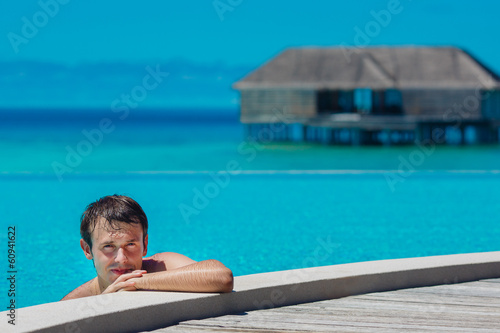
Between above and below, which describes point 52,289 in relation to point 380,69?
below

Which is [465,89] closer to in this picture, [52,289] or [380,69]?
[380,69]

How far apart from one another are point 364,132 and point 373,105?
8.31 feet

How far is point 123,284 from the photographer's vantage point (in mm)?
3693

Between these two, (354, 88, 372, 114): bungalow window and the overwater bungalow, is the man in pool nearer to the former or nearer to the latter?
the overwater bungalow

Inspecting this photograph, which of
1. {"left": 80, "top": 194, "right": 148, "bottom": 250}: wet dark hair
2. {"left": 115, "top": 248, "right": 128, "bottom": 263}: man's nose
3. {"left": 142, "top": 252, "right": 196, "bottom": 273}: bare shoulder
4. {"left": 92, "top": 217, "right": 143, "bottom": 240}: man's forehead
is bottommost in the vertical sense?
{"left": 142, "top": 252, "right": 196, "bottom": 273}: bare shoulder

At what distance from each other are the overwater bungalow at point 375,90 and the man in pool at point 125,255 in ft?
115

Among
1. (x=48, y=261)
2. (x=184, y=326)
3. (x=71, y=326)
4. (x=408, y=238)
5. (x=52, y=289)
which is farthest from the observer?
(x=408, y=238)

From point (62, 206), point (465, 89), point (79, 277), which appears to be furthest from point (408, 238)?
point (465, 89)

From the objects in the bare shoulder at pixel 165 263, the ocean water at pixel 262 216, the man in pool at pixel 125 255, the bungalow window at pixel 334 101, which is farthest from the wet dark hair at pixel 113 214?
the bungalow window at pixel 334 101

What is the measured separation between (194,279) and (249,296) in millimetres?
286

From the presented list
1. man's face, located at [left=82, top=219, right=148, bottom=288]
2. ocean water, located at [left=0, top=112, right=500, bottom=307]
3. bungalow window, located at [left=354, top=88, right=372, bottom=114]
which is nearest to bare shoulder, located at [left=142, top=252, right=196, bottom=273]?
man's face, located at [left=82, top=219, right=148, bottom=288]

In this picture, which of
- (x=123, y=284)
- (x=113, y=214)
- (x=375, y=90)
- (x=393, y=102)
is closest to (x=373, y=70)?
(x=375, y=90)

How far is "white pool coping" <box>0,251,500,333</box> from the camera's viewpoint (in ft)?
10.4

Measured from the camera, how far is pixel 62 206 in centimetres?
1372
